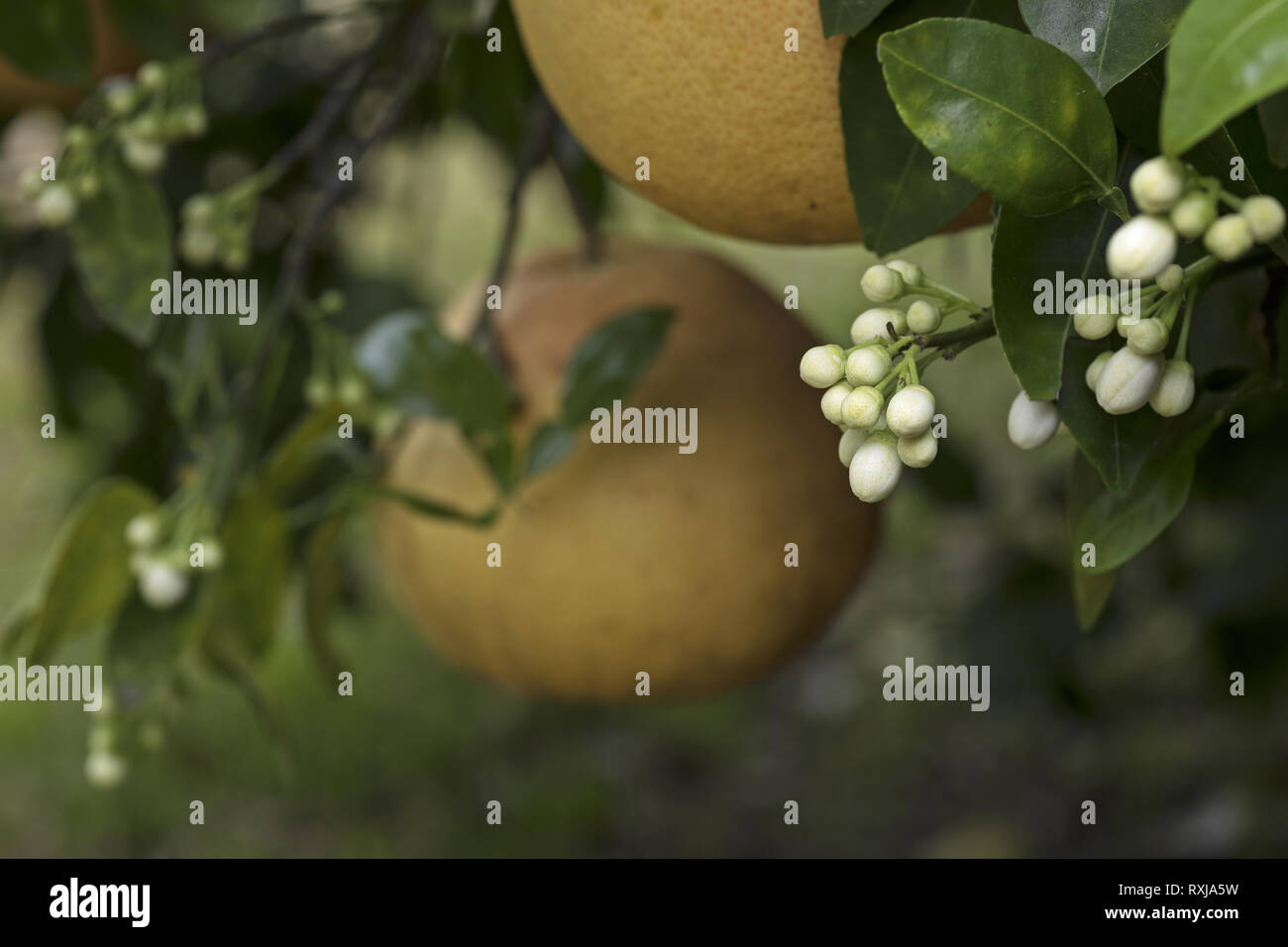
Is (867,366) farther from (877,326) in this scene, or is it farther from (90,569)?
(90,569)

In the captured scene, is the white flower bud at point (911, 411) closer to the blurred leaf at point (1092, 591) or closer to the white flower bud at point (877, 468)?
the white flower bud at point (877, 468)

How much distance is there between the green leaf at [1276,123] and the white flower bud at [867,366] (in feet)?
0.31

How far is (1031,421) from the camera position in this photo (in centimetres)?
33

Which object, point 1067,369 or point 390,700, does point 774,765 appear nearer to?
point 390,700

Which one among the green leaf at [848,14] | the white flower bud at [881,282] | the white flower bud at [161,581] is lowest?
the white flower bud at [161,581]

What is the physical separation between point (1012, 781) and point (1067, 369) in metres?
1.48

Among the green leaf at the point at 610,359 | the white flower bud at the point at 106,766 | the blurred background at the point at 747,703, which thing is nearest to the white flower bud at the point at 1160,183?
the green leaf at the point at 610,359

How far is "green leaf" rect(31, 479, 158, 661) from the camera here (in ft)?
1.83

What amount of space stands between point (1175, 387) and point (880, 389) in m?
0.07

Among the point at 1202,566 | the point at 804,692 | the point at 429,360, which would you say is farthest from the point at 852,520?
the point at 804,692

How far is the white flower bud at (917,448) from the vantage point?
0.96 feet

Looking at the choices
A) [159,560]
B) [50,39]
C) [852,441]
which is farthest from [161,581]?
[852,441]

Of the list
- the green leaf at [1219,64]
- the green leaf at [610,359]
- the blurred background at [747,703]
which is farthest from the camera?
the blurred background at [747,703]
